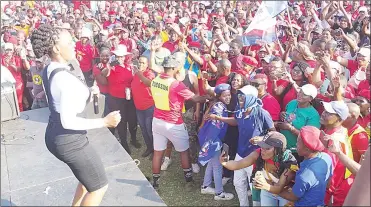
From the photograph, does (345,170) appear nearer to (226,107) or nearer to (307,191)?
A: (307,191)

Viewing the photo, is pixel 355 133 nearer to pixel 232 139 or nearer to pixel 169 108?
pixel 232 139

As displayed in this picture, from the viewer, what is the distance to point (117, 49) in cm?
612

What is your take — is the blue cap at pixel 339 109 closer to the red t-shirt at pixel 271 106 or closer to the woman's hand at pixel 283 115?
the woman's hand at pixel 283 115

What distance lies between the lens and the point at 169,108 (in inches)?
194

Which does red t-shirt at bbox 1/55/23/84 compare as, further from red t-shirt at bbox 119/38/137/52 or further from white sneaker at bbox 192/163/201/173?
white sneaker at bbox 192/163/201/173

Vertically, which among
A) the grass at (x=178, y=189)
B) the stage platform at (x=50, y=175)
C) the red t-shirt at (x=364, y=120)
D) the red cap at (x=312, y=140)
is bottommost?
the grass at (x=178, y=189)

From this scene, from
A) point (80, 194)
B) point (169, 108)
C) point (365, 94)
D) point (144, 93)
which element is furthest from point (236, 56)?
point (80, 194)

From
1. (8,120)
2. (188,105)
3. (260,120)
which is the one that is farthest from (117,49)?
(260,120)

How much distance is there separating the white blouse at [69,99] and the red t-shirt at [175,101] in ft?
6.92

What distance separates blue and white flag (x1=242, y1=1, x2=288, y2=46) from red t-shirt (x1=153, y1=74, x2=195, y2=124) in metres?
2.34

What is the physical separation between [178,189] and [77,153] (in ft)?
8.71

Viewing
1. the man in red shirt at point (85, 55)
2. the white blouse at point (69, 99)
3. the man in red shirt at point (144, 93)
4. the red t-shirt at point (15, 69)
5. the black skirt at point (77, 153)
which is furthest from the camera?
the man in red shirt at point (85, 55)

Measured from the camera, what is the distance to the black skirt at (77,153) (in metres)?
2.88

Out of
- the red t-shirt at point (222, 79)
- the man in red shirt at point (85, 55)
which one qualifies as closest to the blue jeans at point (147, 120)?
the red t-shirt at point (222, 79)
